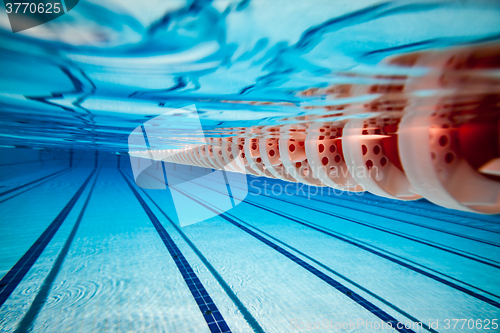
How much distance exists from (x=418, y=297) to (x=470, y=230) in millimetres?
2737

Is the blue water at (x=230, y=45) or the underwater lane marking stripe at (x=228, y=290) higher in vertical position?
the blue water at (x=230, y=45)

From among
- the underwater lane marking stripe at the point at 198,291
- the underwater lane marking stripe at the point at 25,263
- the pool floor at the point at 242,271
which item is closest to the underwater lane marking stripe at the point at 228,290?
the pool floor at the point at 242,271

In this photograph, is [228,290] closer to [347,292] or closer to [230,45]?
[347,292]

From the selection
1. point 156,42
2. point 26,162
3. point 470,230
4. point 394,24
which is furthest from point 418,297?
point 26,162

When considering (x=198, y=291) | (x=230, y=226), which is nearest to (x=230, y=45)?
Result: (x=198, y=291)

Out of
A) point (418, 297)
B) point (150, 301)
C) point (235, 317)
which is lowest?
point (418, 297)

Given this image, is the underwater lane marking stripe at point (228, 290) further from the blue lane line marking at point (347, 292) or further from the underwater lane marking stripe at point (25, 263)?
the underwater lane marking stripe at point (25, 263)

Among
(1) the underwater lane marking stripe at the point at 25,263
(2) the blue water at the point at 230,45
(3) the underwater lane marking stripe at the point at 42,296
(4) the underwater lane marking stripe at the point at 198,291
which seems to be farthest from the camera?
(1) the underwater lane marking stripe at the point at 25,263

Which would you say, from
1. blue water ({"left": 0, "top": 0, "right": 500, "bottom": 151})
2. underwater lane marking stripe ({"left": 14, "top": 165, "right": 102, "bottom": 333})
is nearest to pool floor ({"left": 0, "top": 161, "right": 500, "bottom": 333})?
underwater lane marking stripe ({"left": 14, "top": 165, "right": 102, "bottom": 333})

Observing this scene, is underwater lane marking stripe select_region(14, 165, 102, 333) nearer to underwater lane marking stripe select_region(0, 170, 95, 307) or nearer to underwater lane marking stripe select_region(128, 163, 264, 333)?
underwater lane marking stripe select_region(0, 170, 95, 307)

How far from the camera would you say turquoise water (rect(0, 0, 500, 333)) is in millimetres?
849

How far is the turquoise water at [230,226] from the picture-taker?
849 millimetres

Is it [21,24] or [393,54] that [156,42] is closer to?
[21,24]

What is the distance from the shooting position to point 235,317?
5.61 feet
